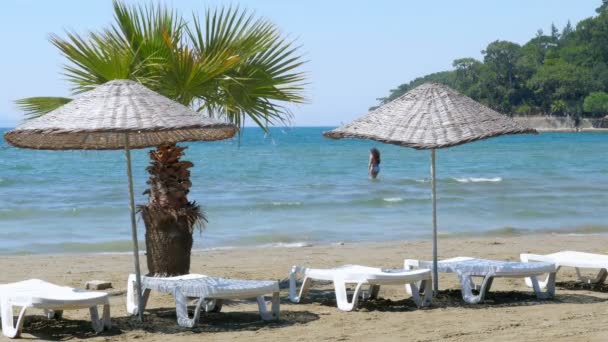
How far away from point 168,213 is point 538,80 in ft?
417

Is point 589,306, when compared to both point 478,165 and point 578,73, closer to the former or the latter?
point 478,165

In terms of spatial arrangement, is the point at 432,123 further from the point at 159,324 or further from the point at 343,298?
the point at 159,324

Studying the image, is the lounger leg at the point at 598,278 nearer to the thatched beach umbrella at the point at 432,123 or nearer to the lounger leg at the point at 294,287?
the thatched beach umbrella at the point at 432,123

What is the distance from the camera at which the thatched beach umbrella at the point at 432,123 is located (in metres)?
8.48

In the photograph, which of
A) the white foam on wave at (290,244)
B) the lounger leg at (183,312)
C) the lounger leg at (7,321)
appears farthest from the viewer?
the white foam on wave at (290,244)

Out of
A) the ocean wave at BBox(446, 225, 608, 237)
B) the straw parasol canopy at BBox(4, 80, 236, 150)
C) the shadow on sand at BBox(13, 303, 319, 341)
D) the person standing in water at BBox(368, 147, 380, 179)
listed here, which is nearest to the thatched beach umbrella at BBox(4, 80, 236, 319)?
the straw parasol canopy at BBox(4, 80, 236, 150)

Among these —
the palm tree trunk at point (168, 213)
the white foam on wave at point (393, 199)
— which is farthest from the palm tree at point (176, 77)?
the white foam on wave at point (393, 199)

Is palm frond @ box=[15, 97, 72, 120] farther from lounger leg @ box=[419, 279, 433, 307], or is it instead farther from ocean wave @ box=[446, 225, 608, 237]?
ocean wave @ box=[446, 225, 608, 237]

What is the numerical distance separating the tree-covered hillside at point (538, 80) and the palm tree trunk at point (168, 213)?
12400cm

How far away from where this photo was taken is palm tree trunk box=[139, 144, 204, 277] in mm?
8828

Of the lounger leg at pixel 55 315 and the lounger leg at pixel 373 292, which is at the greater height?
the lounger leg at pixel 55 315

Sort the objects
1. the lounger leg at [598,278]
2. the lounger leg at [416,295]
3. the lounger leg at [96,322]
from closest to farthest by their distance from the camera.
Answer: the lounger leg at [96,322] → the lounger leg at [416,295] → the lounger leg at [598,278]

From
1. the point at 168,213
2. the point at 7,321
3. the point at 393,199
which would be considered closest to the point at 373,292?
the point at 168,213

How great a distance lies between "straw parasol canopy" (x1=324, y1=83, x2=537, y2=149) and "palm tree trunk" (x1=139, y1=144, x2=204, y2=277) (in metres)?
1.39
